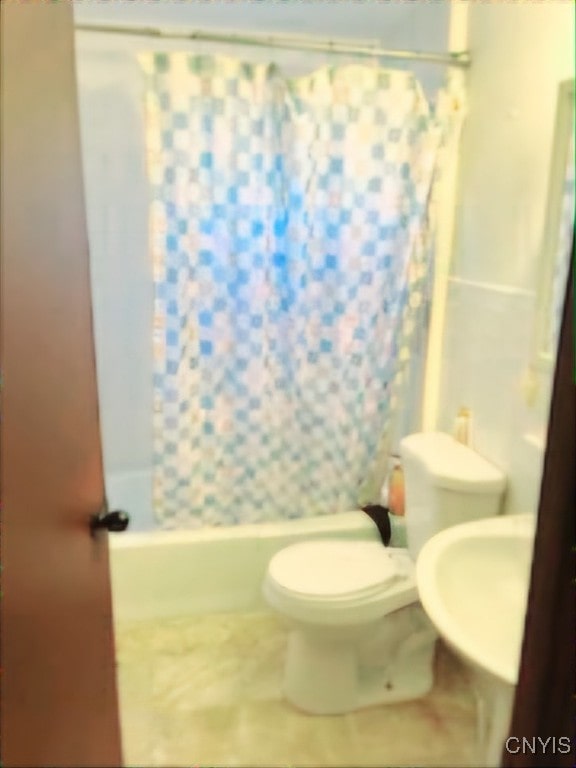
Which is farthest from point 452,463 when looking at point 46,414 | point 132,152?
point 132,152

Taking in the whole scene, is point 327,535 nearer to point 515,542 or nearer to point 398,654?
point 398,654

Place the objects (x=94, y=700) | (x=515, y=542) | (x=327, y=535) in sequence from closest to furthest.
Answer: (x=94, y=700), (x=515, y=542), (x=327, y=535)

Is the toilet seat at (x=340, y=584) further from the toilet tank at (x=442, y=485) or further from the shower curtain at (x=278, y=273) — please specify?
the shower curtain at (x=278, y=273)

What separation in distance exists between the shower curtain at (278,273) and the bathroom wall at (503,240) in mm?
173

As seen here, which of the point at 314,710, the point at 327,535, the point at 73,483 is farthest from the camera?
the point at 327,535

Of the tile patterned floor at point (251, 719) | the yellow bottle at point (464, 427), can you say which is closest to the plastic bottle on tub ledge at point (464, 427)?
the yellow bottle at point (464, 427)

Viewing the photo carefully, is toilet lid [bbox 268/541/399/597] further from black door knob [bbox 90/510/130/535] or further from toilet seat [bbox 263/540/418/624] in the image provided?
black door knob [bbox 90/510/130/535]

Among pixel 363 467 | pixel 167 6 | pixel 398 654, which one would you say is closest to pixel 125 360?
pixel 363 467

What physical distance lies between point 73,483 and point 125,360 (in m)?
1.63

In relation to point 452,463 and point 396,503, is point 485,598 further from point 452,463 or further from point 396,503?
point 396,503

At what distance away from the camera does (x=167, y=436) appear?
6.88ft

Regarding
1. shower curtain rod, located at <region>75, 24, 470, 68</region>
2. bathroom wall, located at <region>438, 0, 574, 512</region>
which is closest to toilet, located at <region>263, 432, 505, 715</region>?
bathroom wall, located at <region>438, 0, 574, 512</region>

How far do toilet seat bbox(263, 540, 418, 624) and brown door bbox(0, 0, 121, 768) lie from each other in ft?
2.41

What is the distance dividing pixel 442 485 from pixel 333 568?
40 centimetres
